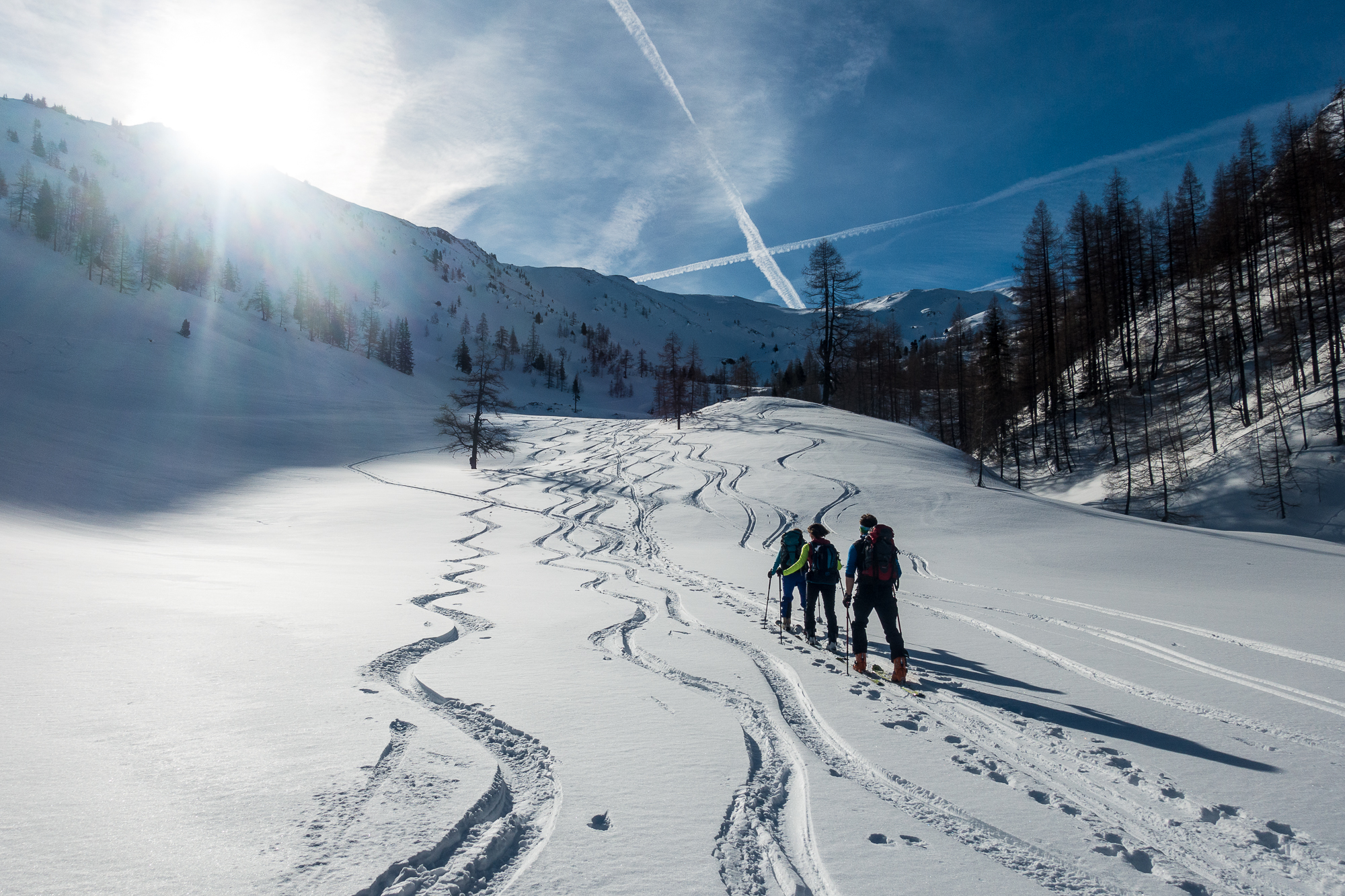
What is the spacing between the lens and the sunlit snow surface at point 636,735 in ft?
10.0

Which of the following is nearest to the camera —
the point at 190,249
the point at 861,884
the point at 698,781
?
the point at 861,884

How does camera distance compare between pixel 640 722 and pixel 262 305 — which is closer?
pixel 640 722

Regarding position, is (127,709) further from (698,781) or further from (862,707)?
(862,707)

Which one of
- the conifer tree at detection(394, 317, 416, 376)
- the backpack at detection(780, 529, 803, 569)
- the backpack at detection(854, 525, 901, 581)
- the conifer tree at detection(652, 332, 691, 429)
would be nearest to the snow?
the backpack at detection(780, 529, 803, 569)

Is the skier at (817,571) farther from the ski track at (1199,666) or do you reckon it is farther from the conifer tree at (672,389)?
the conifer tree at (672,389)

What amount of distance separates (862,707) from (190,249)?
142 m

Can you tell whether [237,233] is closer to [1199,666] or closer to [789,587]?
[789,587]

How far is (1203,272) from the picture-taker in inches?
→ 1389

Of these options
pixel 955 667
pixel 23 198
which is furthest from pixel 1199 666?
pixel 23 198

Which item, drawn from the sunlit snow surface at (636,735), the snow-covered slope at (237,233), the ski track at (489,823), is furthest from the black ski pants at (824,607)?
the snow-covered slope at (237,233)

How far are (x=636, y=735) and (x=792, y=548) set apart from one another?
5.16 m

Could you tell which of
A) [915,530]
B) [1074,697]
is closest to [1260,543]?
[915,530]

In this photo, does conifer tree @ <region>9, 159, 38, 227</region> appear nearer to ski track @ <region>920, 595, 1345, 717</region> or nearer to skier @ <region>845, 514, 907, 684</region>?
skier @ <region>845, 514, 907, 684</region>

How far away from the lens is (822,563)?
8828 millimetres
